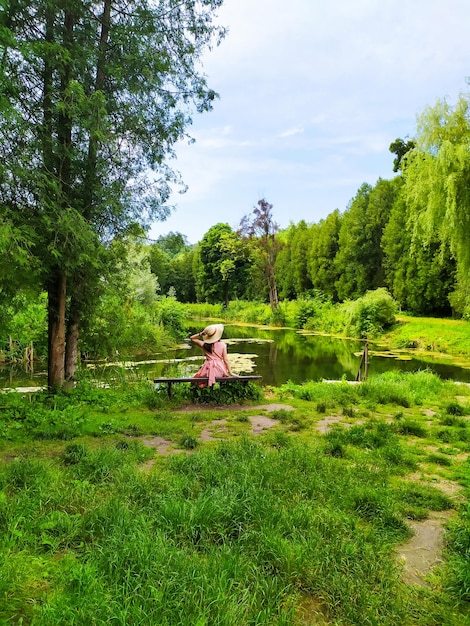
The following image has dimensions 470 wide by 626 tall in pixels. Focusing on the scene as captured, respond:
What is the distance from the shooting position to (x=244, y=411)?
7.19m

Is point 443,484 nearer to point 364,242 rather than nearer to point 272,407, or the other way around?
point 272,407

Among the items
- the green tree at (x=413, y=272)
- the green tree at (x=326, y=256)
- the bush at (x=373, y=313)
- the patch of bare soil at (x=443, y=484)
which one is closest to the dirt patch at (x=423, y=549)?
the patch of bare soil at (x=443, y=484)

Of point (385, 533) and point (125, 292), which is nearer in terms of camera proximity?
point (385, 533)

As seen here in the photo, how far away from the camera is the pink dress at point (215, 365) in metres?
7.88

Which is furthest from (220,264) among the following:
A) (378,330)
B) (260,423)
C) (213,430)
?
(213,430)

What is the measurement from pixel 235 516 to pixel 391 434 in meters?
3.24

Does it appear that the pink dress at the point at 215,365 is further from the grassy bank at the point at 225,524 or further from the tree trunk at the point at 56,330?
the tree trunk at the point at 56,330

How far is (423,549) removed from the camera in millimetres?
2945

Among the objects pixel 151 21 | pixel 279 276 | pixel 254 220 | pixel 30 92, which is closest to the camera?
pixel 30 92

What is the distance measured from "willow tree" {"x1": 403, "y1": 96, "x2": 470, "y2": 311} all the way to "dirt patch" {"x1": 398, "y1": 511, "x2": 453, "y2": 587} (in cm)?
1208

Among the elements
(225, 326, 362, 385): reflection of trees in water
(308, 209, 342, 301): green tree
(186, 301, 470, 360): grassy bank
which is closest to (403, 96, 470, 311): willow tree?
(225, 326, 362, 385): reflection of trees in water

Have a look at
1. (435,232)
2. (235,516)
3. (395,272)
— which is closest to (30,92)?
(235,516)

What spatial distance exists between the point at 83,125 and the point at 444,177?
11624 millimetres

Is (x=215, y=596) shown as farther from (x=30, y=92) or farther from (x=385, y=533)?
(x=30, y=92)
